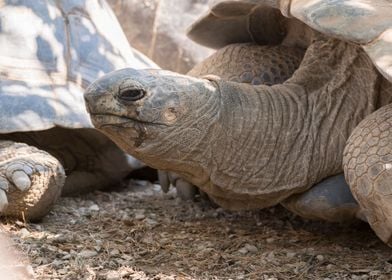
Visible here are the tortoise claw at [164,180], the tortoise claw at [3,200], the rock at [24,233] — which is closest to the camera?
the rock at [24,233]

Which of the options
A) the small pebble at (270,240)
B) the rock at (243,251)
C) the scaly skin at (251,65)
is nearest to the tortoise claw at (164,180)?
the scaly skin at (251,65)

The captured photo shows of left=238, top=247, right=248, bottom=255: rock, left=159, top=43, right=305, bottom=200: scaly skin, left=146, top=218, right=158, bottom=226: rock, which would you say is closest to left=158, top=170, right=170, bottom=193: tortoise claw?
left=159, top=43, right=305, bottom=200: scaly skin

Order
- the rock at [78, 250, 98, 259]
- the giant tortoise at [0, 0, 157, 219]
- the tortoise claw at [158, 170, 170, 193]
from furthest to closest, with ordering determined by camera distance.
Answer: the tortoise claw at [158, 170, 170, 193] → the giant tortoise at [0, 0, 157, 219] → the rock at [78, 250, 98, 259]

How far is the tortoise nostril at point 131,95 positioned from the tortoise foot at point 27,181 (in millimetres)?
674

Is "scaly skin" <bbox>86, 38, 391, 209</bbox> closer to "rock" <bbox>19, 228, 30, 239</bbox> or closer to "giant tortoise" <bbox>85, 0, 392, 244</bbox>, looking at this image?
"giant tortoise" <bbox>85, 0, 392, 244</bbox>

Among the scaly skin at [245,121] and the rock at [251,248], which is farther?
the rock at [251,248]

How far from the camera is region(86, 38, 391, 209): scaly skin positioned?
3.33 m

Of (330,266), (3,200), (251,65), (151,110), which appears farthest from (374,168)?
(3,200)

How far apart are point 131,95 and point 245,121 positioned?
21.6 inches

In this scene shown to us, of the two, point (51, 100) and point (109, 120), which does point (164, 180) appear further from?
point (109, 120)

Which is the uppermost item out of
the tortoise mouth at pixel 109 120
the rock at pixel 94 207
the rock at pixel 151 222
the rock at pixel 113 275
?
the tortoise mouth at pixel 109 120

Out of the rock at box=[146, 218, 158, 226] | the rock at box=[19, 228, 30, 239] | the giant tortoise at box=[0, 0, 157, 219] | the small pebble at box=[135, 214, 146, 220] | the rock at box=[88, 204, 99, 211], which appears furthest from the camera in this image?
the rock at box=[88, 204, 99, 211]

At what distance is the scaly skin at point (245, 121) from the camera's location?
10.9 ft

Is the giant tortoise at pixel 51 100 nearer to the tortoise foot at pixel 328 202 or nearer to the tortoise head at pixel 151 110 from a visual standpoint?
the tortoise head at pixel 151 110
